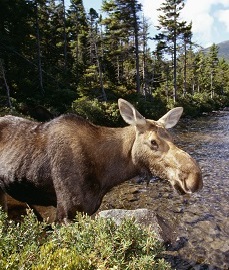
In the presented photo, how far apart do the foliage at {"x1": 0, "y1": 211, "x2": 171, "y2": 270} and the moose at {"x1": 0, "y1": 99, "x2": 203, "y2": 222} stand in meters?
1.50

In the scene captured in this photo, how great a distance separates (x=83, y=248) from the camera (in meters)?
2.72

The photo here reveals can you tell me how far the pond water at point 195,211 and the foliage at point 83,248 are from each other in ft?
12.4

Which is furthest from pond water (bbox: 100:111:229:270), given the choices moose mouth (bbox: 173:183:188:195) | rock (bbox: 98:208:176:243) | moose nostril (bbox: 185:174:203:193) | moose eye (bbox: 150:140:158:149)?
moose eye (bbox: 150:140:158:149)

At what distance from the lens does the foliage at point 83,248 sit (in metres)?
A: 2.29

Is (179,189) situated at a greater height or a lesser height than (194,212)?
greater

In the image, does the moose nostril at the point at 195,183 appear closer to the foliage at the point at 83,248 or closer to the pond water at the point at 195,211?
the foliage at the point at 83,248

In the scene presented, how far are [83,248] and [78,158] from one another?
221cm

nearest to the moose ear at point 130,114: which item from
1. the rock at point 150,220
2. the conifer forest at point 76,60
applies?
the rock at point 150,220

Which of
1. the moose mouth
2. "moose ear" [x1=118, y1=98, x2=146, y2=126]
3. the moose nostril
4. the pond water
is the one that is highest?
"moose ear" [x1=118, y1=98, x2=146, y2=126]

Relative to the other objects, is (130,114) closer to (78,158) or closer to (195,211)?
(78,158)

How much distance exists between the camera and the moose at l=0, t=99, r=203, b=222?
183 inches

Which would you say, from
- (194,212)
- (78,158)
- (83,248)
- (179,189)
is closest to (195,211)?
(194,212)

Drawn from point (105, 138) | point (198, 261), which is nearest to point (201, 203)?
A: point (198, 261)

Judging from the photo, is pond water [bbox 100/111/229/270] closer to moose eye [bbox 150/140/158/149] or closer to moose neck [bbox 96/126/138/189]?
moose neck [bbox 96/126/138/189]
